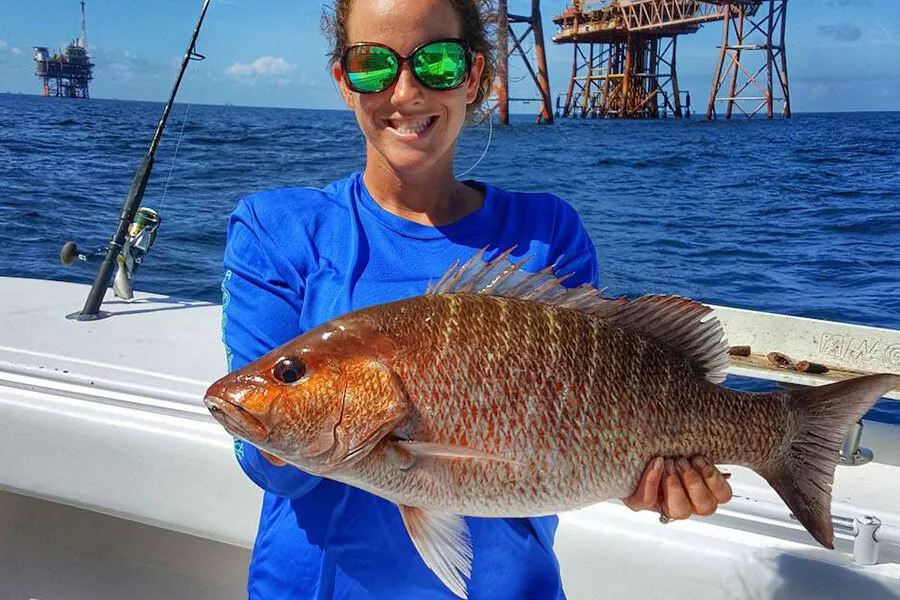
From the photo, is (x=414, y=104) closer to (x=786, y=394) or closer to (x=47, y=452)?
(x=786, y=394)

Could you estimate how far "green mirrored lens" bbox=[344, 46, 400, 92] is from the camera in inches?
54.8

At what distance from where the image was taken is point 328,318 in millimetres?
1395

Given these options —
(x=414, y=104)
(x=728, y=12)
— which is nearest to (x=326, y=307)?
(x=414, y=104)

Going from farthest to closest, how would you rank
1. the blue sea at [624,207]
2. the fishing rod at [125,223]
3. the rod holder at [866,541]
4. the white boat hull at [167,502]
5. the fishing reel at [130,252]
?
the blue sea at [624,207]
the fishing reel at [130,252]
the fishing rod at [125,223]
the white boat hull at [167,502]
the rod holder at [866,541]

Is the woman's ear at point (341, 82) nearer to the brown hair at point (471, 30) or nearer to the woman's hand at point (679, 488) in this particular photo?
the brown hair at point (471, 30)

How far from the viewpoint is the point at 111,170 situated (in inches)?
569

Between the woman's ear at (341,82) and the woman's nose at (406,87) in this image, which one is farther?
the woman's ear at (341,82)

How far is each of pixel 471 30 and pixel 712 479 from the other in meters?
0.96

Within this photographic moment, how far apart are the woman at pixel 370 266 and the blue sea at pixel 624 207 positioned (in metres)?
0.59

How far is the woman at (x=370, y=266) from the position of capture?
54.7 inches

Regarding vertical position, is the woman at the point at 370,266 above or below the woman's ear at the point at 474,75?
below

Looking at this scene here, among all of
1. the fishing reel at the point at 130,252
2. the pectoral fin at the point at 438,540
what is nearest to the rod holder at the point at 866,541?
the pectoral fin at the point at 438,540

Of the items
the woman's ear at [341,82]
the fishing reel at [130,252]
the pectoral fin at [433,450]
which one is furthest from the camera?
the fishing reel at [130,252]

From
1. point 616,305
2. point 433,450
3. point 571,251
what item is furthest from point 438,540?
point 571,251
